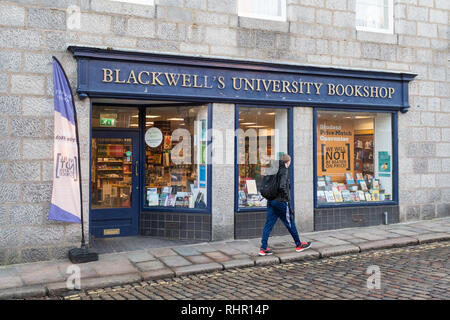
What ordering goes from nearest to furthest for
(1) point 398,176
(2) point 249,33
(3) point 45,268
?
(3) point 45,268, (2) point 249,33, (1) point 398,176

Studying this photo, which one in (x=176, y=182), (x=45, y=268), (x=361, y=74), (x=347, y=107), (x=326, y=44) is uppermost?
(x=326, y=44)

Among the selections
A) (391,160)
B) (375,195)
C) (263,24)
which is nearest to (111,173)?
(263,24)

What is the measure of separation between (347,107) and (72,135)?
19.9 feet

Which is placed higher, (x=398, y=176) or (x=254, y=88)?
(x=254, y=88)

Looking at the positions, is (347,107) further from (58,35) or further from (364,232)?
(58,35)

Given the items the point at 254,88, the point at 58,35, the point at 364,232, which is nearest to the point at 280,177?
the point at 254,88

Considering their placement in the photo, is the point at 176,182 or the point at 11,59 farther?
the point at 176,182

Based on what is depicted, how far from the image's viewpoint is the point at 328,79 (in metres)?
9.55

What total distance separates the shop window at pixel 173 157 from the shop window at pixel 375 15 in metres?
4.67

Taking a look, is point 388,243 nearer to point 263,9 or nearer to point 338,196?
point 338,196

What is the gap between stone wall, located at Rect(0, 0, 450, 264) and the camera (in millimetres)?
7113

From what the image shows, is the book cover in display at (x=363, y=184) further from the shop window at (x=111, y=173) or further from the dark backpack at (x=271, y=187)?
the shop window at (x=111, y=173)

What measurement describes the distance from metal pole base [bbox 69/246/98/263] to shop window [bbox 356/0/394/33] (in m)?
7.68

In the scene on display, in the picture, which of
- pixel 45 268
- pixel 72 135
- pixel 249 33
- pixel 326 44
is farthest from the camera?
pixel 326 44
